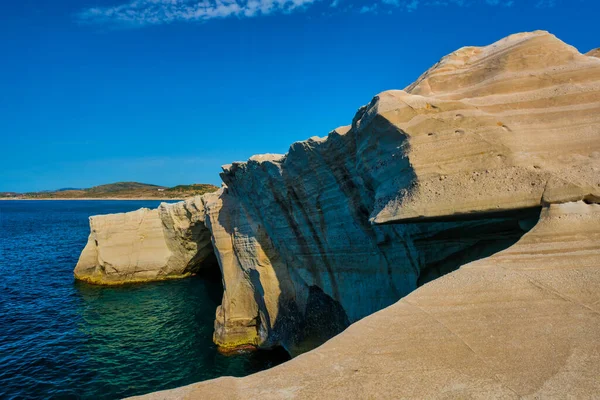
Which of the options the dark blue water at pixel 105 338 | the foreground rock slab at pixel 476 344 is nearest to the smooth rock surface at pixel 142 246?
the dark blue water at pixel 105 338

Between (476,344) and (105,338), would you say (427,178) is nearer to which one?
(476,344)

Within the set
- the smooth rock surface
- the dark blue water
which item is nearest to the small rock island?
the dark blue water

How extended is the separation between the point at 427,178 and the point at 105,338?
65.3ft

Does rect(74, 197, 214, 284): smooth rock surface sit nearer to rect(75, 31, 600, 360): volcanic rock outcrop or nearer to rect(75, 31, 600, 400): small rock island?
rect(75, 31, 600, 360): volcanic rock outcrop

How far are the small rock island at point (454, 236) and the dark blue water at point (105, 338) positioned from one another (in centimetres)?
556

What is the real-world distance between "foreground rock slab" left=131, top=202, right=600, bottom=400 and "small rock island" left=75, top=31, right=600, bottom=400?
0.06 ft

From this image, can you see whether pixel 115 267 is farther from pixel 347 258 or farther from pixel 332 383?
pixel 332 383

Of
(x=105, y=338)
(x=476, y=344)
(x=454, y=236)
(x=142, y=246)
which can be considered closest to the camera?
(x=476, y=344)

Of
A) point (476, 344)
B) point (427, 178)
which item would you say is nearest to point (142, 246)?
point (427, 178)

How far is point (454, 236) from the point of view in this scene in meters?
8.48

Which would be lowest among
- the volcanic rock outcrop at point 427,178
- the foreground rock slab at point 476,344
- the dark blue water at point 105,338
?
the dark blue water at point 105,338

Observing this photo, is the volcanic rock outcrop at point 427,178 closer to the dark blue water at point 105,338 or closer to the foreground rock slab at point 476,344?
the foreground rock slab at point 476,344

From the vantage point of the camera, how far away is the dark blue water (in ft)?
51.4

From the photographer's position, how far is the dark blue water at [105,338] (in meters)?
15.7
